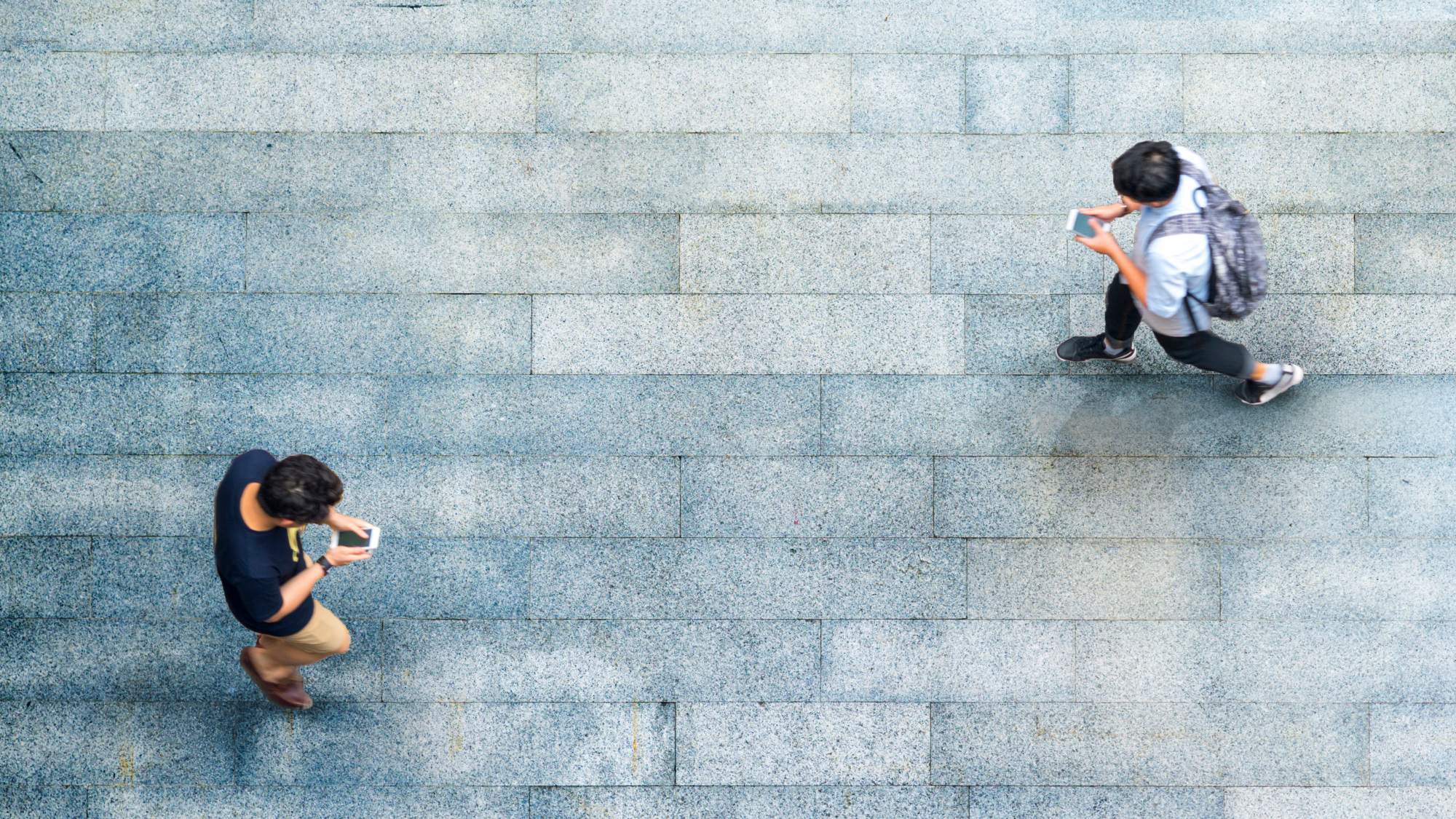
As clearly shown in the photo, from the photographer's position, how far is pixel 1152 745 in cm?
582

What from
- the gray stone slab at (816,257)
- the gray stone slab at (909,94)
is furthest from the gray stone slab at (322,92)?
the gray stone slab at (909,94)

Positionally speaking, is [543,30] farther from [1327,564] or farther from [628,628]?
[1327,564]

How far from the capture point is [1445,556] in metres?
5.88

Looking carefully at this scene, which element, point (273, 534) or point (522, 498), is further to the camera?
point (522, 498)

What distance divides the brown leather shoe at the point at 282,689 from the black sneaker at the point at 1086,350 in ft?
17.0

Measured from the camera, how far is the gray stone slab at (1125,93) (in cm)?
598

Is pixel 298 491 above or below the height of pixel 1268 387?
below

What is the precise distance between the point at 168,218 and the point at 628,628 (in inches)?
159

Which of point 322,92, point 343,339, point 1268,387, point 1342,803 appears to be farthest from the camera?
point 322,92

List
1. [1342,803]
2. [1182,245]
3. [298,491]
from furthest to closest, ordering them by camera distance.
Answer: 1. [1342,803]
2. [1182,245]
3. [298,491]

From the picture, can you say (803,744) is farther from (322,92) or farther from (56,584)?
(322,92)

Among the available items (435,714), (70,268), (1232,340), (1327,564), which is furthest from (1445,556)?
(70,268)

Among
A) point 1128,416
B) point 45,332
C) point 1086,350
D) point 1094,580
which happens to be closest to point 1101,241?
point 1086,350

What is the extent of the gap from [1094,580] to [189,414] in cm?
593
